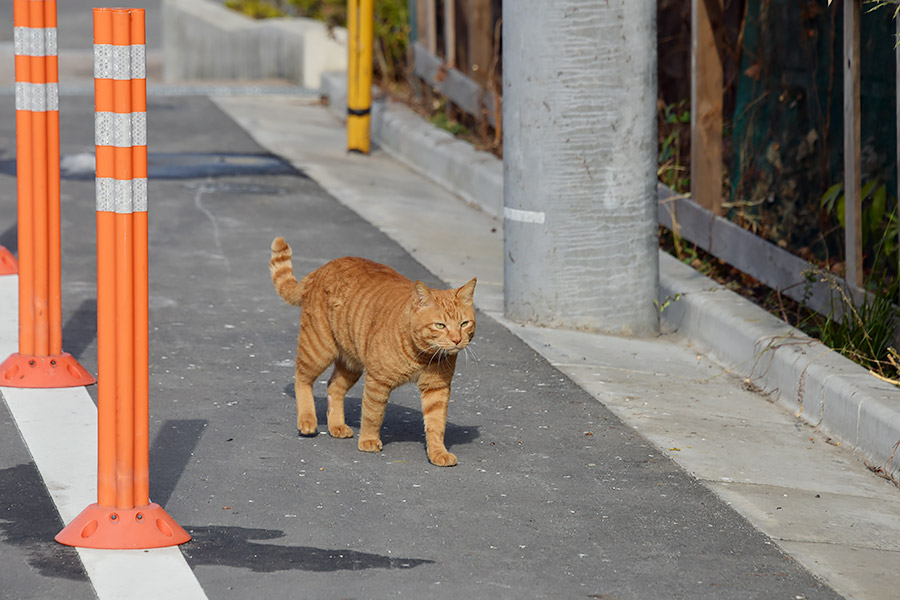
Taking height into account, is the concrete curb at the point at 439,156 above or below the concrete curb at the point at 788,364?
above

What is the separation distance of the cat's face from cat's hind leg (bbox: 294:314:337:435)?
59 centimetres

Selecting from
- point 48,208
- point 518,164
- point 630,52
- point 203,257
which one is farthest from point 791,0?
point 48,208

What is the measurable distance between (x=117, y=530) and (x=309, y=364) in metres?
1.50

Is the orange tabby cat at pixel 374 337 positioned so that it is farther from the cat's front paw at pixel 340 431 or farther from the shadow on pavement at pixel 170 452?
the shadow on pavement at pixel 170 452

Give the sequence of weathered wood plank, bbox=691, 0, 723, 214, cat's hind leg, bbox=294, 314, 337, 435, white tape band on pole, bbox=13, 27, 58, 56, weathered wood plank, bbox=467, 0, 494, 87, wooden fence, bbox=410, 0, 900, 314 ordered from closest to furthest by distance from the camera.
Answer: cat's hind leg, bbox=294, 314, 337, 435 < white tape band on pole, bbox=13, 27, 58, 56 < wooden fence, bbox=410, 0, 900, 314 < weathered wood plank, bbox=691, 0, 723, 214 < weathered wood plank, bbox=467, 0, 494, 87

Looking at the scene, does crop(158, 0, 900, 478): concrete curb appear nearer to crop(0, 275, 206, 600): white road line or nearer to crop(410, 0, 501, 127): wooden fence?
crop(410, 0, 501, 127): wooden fence

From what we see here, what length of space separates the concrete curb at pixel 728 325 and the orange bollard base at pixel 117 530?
299 centimetres

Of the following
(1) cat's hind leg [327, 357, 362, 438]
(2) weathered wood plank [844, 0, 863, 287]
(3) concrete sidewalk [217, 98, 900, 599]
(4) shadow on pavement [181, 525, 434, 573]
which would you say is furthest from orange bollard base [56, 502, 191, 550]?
(2) weathered wood plank [844, 0, 863, 287]

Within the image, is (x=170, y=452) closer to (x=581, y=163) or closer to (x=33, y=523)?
(x=33, y=523)

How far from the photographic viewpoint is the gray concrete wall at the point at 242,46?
17516 millimetres

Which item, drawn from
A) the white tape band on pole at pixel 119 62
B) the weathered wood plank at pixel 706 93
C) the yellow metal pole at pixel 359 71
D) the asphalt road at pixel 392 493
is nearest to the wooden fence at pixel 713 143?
the weathered wood plank at pixel 706 93

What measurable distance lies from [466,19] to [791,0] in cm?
570

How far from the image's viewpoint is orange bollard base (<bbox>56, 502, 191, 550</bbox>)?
4508 millimetres

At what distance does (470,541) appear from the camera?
189 inches
